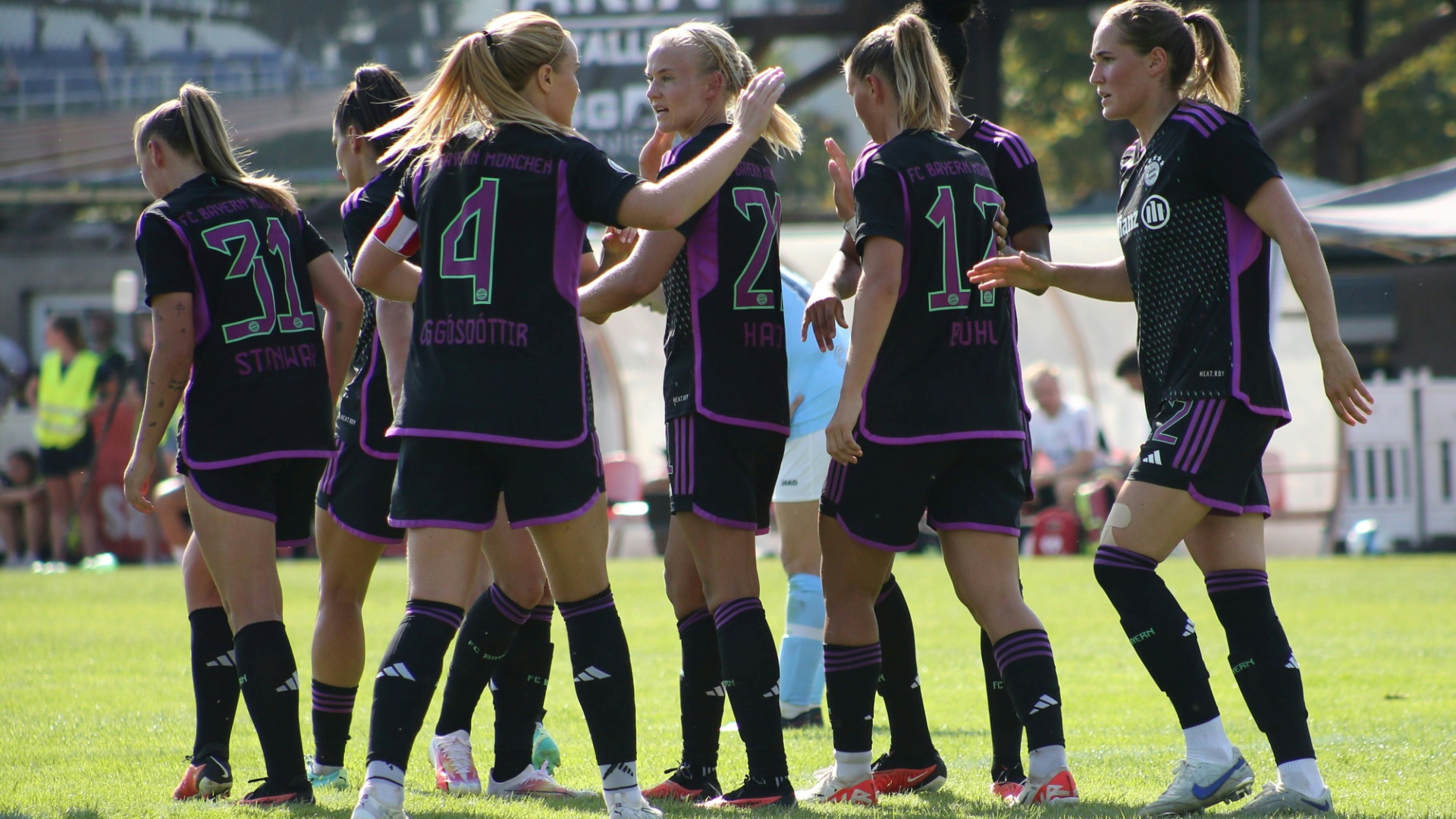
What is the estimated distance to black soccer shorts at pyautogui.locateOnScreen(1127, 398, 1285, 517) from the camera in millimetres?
3934

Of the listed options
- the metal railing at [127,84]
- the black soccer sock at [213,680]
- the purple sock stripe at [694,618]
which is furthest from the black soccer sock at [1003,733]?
the metal railing at [127,84]

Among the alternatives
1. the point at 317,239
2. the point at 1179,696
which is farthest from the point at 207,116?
the point at 1179,696

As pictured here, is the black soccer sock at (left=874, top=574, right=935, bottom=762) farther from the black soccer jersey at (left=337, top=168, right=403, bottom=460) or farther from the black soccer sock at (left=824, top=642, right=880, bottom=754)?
the black soccer jersey at (left=337, top=168, right=403, bottom=460)

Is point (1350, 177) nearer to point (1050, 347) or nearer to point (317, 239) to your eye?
point (1050, 347)

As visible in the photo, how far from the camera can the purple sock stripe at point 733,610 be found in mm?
4184

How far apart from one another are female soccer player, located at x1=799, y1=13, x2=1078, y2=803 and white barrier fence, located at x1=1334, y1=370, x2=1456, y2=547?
1239 centimetres

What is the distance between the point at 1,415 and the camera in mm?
17609

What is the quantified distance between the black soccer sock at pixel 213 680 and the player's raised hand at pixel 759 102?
2163 mm

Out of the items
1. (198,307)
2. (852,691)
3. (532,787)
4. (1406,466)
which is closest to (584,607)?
(852,691)

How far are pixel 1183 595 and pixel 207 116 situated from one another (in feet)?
26.3

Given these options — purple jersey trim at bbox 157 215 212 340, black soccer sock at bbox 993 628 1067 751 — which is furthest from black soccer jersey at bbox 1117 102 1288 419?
purple jersey trim at bbox 157 215 212 340

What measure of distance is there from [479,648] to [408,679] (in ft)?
3.15

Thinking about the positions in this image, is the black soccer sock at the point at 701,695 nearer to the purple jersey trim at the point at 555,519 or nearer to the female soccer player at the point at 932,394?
the female soccer player at the point at 932,394

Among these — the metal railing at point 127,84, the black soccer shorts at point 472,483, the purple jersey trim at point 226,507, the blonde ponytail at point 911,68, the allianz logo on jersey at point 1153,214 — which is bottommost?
the purple jersey trim at point 226,507
